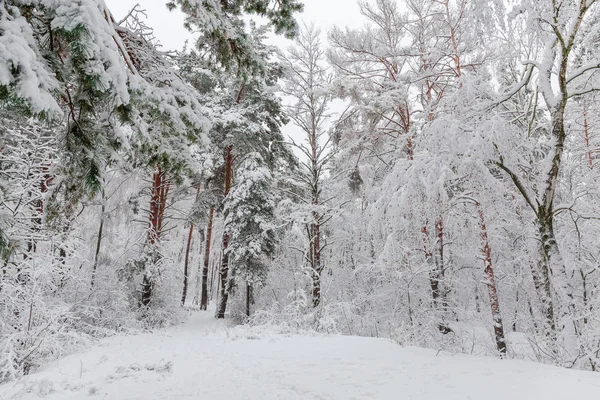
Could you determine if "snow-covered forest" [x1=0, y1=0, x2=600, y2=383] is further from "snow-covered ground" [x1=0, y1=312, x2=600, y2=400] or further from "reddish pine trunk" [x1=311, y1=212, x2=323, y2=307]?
"snow-covered ground" [x1=0, y1=312, x2=600, y2=400]

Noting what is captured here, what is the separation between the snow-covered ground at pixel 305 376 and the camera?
4.03 m

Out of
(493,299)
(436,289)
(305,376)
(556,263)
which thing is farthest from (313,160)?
(305,376)

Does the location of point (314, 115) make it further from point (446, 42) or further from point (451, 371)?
point (451, 371)

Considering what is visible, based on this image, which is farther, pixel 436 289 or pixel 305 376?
pixel 436 289

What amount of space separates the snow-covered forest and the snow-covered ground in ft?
4.00

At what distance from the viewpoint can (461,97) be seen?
680 cm

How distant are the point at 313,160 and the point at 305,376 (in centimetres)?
777

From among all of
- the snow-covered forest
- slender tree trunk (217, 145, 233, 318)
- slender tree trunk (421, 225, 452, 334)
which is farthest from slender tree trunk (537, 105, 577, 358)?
slender tree trunk (217, 145, 233, 318)

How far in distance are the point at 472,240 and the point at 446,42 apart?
5.97 m

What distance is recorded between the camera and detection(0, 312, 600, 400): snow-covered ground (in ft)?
13.2

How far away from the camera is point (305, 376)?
4.90 meters

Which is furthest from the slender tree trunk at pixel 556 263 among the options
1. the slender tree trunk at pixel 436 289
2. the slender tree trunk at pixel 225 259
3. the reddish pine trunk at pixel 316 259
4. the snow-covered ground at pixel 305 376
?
the slender tree trunk at pixel 225 259

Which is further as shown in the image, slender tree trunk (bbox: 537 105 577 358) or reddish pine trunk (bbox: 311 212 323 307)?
reddish pine trunk (bbox: 311 212 323 307)

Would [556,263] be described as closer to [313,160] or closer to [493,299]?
[493,299]
